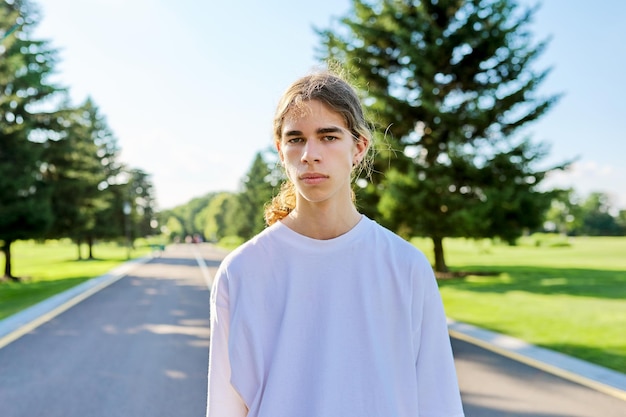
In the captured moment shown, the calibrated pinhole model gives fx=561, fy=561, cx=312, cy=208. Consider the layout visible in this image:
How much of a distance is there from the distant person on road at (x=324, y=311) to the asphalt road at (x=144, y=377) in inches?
165

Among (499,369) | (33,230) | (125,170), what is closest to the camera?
(499,369)

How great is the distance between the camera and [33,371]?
283 inches

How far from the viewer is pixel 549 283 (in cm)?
1852

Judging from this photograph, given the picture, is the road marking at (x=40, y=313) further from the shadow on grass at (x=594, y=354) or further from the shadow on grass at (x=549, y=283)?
the shadow on grass at (x=549, y=283)

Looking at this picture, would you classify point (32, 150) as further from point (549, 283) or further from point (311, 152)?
point (311, 152)

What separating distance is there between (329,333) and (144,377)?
5916mm

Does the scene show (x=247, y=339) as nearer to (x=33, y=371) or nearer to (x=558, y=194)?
(x=33, y=371)

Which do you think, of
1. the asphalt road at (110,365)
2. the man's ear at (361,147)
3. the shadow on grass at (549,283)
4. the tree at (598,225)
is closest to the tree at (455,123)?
the shadow on grass at (549,283)

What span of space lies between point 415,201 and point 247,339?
1836 cm

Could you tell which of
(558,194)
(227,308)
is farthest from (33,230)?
(227,308)

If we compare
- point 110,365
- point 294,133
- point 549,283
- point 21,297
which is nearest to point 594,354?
point 110,365

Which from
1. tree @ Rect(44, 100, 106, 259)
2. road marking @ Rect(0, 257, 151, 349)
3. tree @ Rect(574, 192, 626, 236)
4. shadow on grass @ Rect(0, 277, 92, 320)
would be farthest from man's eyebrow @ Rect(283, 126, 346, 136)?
tree @ Rect(574, 192, 626, 236)

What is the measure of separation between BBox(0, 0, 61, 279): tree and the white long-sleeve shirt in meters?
24.1

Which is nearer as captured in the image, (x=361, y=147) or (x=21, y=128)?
(x=361, y=147)
